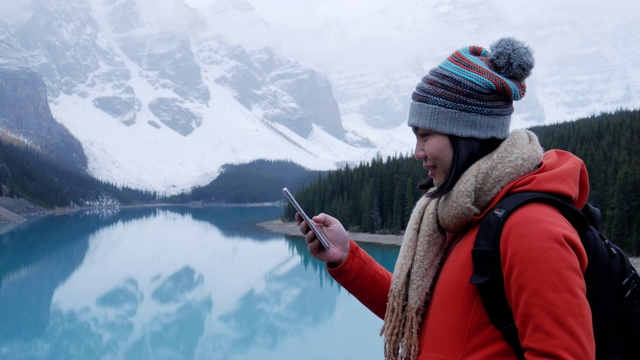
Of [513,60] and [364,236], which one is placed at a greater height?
[513,60]

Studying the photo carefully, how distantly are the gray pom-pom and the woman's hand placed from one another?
951mm

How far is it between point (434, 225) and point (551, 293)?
1.62 feet

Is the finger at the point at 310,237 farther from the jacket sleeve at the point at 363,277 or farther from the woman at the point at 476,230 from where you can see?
the woman at the point at 476,230

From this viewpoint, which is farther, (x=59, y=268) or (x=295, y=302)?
(x=59, y=268)

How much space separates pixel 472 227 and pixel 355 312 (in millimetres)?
21377

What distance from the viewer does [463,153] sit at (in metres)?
1.83

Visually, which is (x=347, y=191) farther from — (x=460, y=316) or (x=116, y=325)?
(x=460, y=316)

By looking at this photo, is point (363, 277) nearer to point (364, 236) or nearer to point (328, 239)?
point (328, 239)

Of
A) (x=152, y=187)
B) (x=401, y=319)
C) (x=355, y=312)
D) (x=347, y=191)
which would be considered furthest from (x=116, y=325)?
(x=152, y=187)

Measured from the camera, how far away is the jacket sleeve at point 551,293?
1.44 metres

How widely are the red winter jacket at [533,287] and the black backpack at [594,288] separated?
32 mm

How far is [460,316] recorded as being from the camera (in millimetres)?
1678

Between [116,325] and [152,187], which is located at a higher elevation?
[116,325]

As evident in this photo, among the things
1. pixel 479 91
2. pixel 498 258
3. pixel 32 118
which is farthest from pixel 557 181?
pixel 32 118
